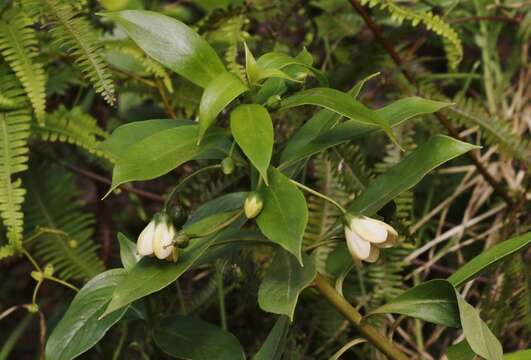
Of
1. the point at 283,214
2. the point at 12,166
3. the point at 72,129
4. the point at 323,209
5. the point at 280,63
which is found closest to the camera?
the point at 283,214

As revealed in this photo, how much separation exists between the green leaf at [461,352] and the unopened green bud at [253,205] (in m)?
0.33

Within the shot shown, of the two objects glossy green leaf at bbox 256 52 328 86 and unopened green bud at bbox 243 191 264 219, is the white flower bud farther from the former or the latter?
glossy green leaf at bbox 256 52 328 86

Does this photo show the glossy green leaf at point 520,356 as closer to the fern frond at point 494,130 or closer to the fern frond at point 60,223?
the fern frond at point 494,130

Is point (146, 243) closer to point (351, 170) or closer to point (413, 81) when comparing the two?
point (351, 170)

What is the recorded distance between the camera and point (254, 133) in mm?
880

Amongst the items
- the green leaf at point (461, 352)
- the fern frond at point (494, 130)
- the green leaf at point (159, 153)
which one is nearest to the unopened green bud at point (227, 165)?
the green leaf at point (159, 153)

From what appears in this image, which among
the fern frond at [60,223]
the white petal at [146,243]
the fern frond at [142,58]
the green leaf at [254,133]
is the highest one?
the green leaf at [254,133]

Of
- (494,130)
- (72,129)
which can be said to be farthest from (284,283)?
(494,130)

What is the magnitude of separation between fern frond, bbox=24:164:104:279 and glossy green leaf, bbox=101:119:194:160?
0.51 m

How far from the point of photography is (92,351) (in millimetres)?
1758

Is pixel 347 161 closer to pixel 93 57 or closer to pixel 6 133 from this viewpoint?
pixel 93 57

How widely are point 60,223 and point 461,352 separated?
94 centimetres

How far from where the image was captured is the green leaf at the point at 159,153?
34.8 inches

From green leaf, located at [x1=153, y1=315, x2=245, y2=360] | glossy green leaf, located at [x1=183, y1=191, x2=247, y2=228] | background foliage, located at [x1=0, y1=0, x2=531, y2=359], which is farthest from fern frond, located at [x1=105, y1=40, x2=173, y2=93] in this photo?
green leaf, located at [x1=153, y1=315, x2=245, y2=360]
